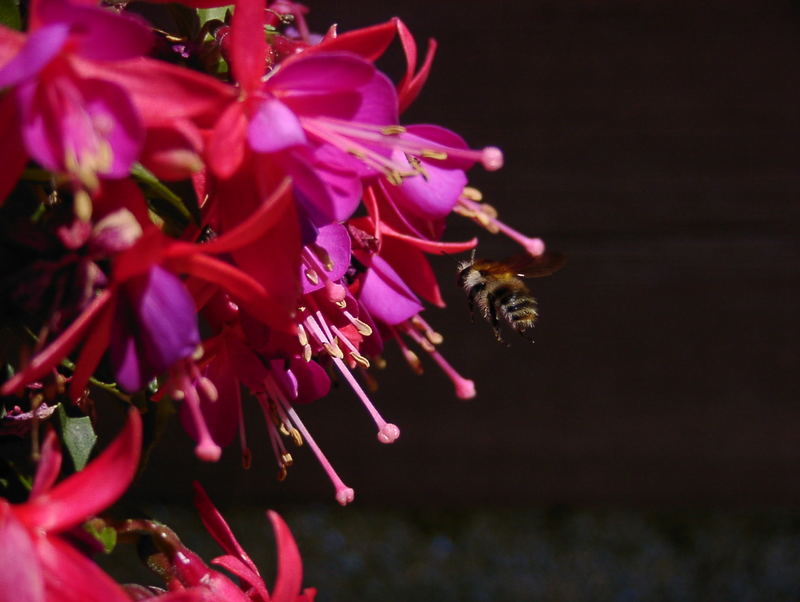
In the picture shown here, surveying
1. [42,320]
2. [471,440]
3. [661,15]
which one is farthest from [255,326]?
[471,440]

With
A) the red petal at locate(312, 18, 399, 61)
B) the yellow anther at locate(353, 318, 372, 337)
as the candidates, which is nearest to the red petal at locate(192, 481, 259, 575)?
the yellow anther at locate(353, 318, 372, 337)

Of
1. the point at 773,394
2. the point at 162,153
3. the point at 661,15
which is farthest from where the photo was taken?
the point at 773,394

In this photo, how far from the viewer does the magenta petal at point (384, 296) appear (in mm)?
452

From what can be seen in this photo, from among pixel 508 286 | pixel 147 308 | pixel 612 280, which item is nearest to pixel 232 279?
pixel 147 308

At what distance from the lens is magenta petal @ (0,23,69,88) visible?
0.28 meters

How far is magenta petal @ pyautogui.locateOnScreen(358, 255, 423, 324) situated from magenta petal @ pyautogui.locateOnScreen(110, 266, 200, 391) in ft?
0.42

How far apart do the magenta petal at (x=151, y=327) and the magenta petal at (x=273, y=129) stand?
0.18ft

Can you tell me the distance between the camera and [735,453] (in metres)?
1.67

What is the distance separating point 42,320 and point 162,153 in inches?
3.3

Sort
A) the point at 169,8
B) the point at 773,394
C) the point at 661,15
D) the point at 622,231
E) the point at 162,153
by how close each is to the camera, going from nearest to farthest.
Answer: the point at 162,153
the point at 169,8
the point at 661,15
the point at 622,231
the point at 773,394

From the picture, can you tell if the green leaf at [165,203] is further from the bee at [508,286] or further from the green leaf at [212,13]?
the bee at [508,286]

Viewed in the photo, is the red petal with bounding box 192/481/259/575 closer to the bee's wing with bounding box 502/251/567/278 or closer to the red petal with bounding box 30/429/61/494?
the red petal with bounding box 30/429/61/494

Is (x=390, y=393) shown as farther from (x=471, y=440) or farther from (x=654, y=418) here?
(x=654, y=418)

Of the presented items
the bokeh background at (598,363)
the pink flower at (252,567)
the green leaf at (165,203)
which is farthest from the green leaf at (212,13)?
the bokeh background at (598,363)
